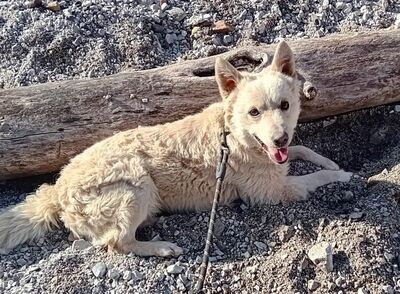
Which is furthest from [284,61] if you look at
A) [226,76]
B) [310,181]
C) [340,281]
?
[340,281]

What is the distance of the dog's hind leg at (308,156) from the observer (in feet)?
21.5

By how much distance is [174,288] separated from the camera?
5.32 m

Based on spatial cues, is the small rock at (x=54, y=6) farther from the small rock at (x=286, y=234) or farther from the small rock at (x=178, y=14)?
the small rock at (x=286, y=234)

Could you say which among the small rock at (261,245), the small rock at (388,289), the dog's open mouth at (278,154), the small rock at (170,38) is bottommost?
the small rock at (388,289)

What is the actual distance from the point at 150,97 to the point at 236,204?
1450mm

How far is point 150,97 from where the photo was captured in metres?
6.66

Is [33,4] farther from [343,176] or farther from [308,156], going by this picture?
[343,176]

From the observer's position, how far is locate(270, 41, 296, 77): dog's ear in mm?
5766

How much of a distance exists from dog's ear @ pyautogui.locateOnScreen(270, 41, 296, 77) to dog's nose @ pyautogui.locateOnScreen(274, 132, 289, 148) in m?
0.74

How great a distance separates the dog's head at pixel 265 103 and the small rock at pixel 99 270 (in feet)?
5.50

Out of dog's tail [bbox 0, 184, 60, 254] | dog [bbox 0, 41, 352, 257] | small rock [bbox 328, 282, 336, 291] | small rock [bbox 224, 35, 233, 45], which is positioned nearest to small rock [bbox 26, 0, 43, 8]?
small rock [bbox 224, 35, 233, 45]

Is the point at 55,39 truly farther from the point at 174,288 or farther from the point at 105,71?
the point at 174,288

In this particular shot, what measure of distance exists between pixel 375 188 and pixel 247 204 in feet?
3.94

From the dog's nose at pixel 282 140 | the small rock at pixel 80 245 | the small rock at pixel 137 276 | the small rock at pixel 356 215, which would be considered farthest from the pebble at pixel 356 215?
the small rock at pixel 80 245
